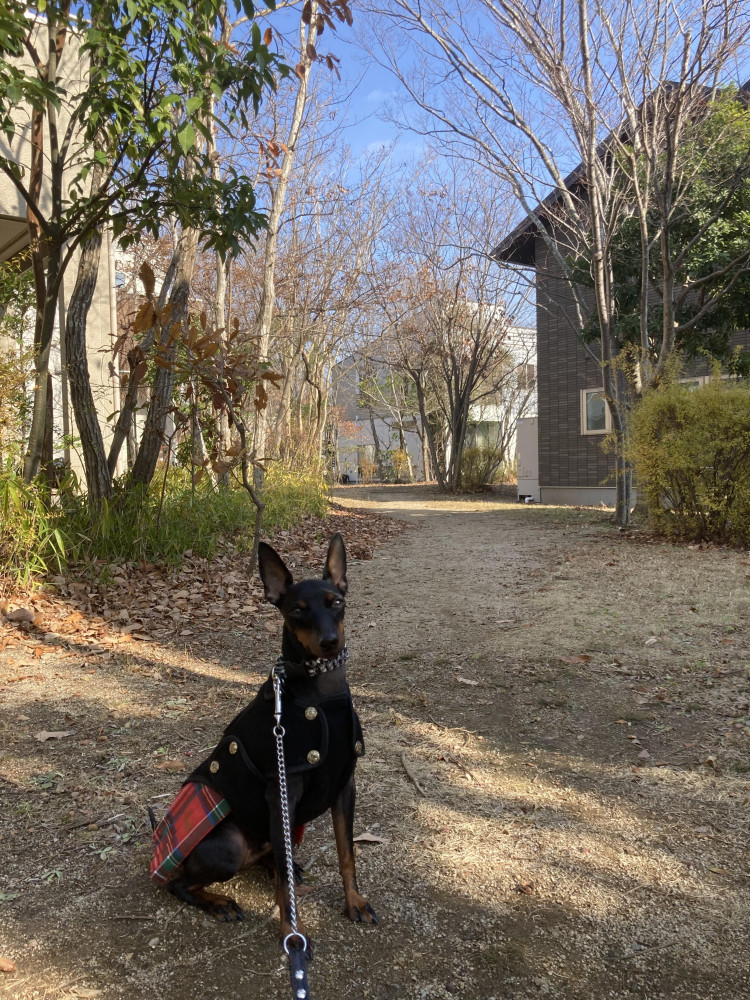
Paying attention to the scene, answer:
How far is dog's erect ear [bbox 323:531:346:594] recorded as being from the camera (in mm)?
2402

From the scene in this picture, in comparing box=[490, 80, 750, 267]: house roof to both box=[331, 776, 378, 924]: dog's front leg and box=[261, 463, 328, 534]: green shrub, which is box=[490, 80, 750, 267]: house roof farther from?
box=[331, 776, 378, 924]: dog's front leg

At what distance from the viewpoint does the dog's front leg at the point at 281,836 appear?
202cm

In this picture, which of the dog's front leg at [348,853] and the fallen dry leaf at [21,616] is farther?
the fallen dry leaf at [21,616]

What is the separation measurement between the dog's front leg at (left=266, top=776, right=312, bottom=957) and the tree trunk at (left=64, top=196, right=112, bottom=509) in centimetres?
551

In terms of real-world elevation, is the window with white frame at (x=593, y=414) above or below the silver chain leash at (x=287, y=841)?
above

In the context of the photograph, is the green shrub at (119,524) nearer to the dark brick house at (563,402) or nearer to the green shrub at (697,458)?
the green shrub at (697,458)

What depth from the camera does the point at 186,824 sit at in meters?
2.20

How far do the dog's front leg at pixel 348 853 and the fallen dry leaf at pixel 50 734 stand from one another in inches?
85.9

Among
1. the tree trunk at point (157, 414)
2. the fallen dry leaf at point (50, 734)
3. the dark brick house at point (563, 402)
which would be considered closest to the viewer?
the fallen dry leaf at point (50, 734)

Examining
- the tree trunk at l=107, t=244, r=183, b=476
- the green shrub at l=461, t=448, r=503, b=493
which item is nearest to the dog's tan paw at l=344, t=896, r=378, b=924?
the tree trunk at l=107, t=244, r=183, b=476

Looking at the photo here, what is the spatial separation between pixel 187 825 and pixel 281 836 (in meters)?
0.36

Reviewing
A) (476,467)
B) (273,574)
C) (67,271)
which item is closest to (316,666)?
(273,574)

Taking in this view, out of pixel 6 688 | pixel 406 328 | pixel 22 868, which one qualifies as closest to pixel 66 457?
pixel 6 688

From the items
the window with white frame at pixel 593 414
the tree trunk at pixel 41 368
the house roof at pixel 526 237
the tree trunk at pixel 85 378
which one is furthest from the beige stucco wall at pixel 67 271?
the window with white frame at pixel 593 414
